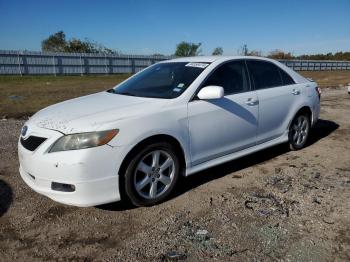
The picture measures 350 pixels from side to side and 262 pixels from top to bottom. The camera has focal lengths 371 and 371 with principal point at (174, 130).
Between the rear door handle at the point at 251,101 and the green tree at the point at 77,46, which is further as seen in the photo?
the green tree at the point at 77,46

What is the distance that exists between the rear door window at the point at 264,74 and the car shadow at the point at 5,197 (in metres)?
3.46

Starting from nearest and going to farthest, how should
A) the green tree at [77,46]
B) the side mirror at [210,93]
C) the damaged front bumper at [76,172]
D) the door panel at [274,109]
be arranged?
1. the damaged front bumper at [76,172]
2. the side mirror at [210,93]
3. the door panel at [274,109]
4. the green tree at [77,46]

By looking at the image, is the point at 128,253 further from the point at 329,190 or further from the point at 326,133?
the point at 326,133

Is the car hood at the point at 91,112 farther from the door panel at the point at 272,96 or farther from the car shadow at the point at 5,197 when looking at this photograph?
the door panel at the point at 272,96

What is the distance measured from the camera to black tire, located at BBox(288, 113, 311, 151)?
19.7 feet

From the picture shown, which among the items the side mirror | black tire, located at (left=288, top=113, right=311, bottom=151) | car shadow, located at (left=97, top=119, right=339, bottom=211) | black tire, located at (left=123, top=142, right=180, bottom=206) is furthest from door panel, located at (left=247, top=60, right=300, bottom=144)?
black tire, located at (left=123, top=142, right=180, bottom=206)

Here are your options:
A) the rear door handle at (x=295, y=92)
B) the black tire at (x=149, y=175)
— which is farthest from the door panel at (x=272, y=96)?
the black tire at (x=149, y=175)

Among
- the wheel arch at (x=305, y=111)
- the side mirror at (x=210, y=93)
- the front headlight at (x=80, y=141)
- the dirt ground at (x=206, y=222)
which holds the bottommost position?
the dirt ground at (x=206, y=222)

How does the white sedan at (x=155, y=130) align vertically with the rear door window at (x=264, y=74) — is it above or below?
below

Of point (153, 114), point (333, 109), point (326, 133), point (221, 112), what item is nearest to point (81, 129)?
point (153, 114)

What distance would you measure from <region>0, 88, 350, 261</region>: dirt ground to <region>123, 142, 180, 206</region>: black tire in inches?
4.4

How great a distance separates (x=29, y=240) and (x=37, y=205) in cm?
76

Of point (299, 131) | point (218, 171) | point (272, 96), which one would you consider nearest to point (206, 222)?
point (218, 171)

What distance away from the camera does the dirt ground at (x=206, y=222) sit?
10.2ft
